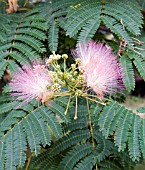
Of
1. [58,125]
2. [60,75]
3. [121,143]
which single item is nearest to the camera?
[60,75]

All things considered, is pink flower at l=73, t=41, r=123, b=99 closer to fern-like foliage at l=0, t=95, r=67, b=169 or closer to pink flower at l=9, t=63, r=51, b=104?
pink flower at l=9, t=63, r=51, b=104

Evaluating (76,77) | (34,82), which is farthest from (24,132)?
(76,77)

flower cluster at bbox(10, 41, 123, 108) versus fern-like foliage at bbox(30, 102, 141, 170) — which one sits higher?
flower cluster at bbox(10, 41, 123, 108)

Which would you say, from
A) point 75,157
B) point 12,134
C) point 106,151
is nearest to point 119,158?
point 106,151

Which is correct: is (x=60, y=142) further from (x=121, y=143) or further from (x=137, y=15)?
(x=137, y=15)

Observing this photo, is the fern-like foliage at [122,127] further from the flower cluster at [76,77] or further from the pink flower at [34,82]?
the pink flower at [34,82]

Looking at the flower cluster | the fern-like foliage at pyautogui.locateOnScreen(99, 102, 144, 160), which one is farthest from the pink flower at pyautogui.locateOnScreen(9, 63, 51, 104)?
the fern-like foliage at pyautogui.locateOnScreen(99, 102, 144, 160)

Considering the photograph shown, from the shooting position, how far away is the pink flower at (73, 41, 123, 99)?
6.83ft

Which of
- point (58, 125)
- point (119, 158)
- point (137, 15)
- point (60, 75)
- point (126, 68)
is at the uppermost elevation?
point (137, 15)

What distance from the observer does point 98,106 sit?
2.51 meters

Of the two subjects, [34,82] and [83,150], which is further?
[83,150]

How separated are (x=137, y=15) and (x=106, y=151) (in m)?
0.95

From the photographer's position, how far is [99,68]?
213cm

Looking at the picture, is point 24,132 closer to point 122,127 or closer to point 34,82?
point 34,82
